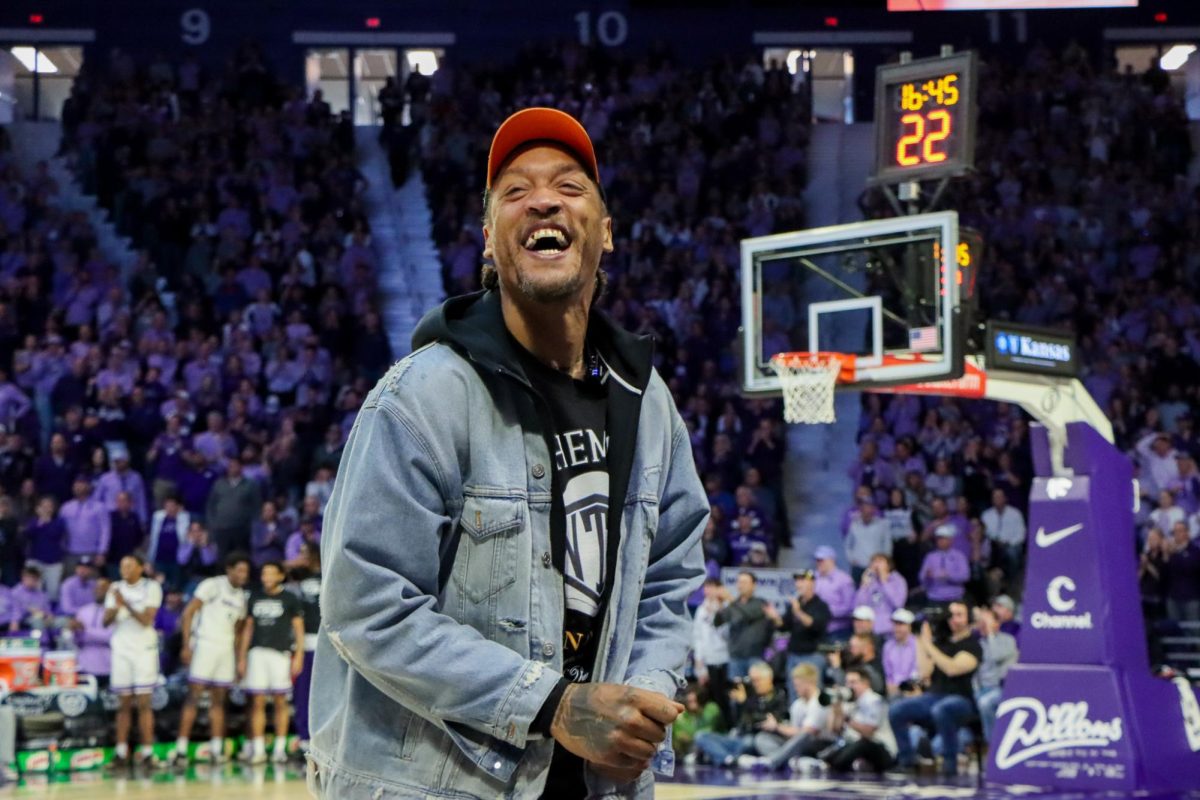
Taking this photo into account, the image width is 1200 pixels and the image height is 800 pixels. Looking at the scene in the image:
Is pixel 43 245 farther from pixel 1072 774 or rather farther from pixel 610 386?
pixel 610 386

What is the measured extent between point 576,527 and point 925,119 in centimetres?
992

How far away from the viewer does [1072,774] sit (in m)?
12.1

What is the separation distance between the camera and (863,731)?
47.3 feet

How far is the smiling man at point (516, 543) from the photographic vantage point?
2711 millimetres

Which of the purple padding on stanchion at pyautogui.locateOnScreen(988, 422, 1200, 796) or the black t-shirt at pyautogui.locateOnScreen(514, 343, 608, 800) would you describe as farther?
the purple padding on stanchion at pyautogui.locateOnScreen(988, 422, 1200, 796)

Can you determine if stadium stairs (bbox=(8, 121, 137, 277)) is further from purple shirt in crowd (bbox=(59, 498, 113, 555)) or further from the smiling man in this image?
the smiling man

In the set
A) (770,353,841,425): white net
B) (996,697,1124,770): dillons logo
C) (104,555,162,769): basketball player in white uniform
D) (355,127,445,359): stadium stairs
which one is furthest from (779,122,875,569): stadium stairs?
(104,555,162,769): basketball player in white uniform

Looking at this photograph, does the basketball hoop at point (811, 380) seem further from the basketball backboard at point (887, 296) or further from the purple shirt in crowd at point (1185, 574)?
the purple shirt in crowd at point (1185, 574)

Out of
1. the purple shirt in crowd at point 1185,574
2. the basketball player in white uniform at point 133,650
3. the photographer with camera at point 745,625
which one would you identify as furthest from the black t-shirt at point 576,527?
the purple shirt in crowd at point 1185,574

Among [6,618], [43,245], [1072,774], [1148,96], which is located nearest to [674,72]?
[1148,96]

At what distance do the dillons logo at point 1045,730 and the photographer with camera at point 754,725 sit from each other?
2.91 m

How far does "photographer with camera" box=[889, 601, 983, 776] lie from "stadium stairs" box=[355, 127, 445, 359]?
34.2 ft

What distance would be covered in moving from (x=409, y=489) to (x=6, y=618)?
15677 mm

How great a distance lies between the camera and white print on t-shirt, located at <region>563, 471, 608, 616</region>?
9.69 ft
